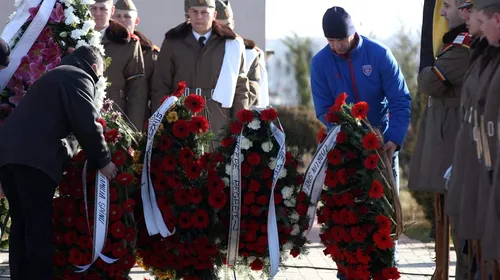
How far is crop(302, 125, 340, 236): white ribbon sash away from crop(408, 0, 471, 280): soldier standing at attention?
0.61 m

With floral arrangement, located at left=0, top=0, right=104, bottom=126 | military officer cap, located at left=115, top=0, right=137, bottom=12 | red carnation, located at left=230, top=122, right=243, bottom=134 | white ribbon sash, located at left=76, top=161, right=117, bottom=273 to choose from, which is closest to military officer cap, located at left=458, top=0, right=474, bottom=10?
red carnation, located at left=230, top=122, right=243, bottom=134

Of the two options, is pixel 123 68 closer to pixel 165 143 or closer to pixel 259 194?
pixel 165 143

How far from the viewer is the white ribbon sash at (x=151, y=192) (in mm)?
7098

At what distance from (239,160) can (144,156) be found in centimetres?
66

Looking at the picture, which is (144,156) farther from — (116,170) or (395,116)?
(395,116)

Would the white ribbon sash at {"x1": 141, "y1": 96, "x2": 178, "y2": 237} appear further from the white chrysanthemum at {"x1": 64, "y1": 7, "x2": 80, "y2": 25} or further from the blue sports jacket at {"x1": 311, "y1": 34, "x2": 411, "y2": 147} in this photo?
the blue sports jacket at {"x1": 311, "y1": 34, "x2": 411, "y2": 147}

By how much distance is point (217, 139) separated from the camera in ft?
24.3

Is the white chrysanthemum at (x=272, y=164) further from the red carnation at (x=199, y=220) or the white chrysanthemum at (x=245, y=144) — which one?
the red carnation at (x=199, y=220)

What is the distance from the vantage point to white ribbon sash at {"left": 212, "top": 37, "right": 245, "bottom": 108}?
Result: 883cm

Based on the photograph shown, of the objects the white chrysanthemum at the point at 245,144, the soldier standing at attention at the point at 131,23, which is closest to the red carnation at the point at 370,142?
the white chrysanthemum at the point at 245,144

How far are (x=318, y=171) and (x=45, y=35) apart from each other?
237 centimetres

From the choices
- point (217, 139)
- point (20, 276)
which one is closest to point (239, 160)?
point (217, 139)

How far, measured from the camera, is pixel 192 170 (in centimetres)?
718

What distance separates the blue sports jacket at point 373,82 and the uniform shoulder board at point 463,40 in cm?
88
